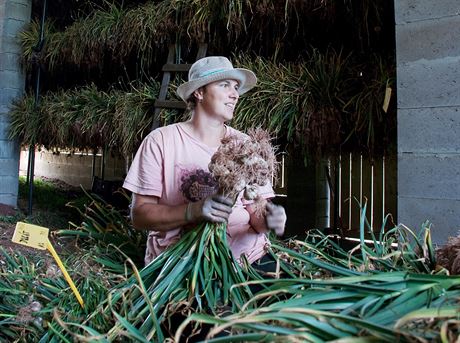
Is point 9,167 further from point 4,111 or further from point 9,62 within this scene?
point 9,62

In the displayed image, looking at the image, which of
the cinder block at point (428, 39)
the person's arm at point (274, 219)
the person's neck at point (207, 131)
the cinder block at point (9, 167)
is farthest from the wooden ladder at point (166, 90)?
the cinder block at point (9, 167)

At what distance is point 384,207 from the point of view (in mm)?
4668

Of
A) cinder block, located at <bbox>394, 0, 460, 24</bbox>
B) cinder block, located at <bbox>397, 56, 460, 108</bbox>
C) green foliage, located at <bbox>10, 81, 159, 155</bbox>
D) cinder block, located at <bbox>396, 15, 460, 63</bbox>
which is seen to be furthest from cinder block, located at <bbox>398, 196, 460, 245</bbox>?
green foliage, located at <bbox>10, 81, 159, 155</bbox>

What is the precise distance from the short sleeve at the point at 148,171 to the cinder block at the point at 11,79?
4.45 metres

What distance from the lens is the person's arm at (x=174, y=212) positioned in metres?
1.17

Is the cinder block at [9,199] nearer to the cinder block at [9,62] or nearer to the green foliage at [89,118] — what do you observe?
the green foliage at [89,118]

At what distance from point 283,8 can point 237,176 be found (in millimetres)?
2230

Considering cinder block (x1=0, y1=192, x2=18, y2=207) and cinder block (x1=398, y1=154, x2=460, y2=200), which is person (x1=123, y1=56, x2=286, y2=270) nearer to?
cinder block (x1=398, y1=154, x2=460, y2=200)

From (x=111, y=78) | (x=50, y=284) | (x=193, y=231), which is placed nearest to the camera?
(x=193, y=231)

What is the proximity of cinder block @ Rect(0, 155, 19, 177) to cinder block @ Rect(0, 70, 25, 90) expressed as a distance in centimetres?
83

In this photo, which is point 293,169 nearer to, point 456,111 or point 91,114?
point 91,114

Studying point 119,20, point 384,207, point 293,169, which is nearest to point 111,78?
point 119,20

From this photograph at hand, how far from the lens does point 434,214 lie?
2.14 meters

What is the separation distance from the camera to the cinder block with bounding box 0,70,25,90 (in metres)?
5.29
